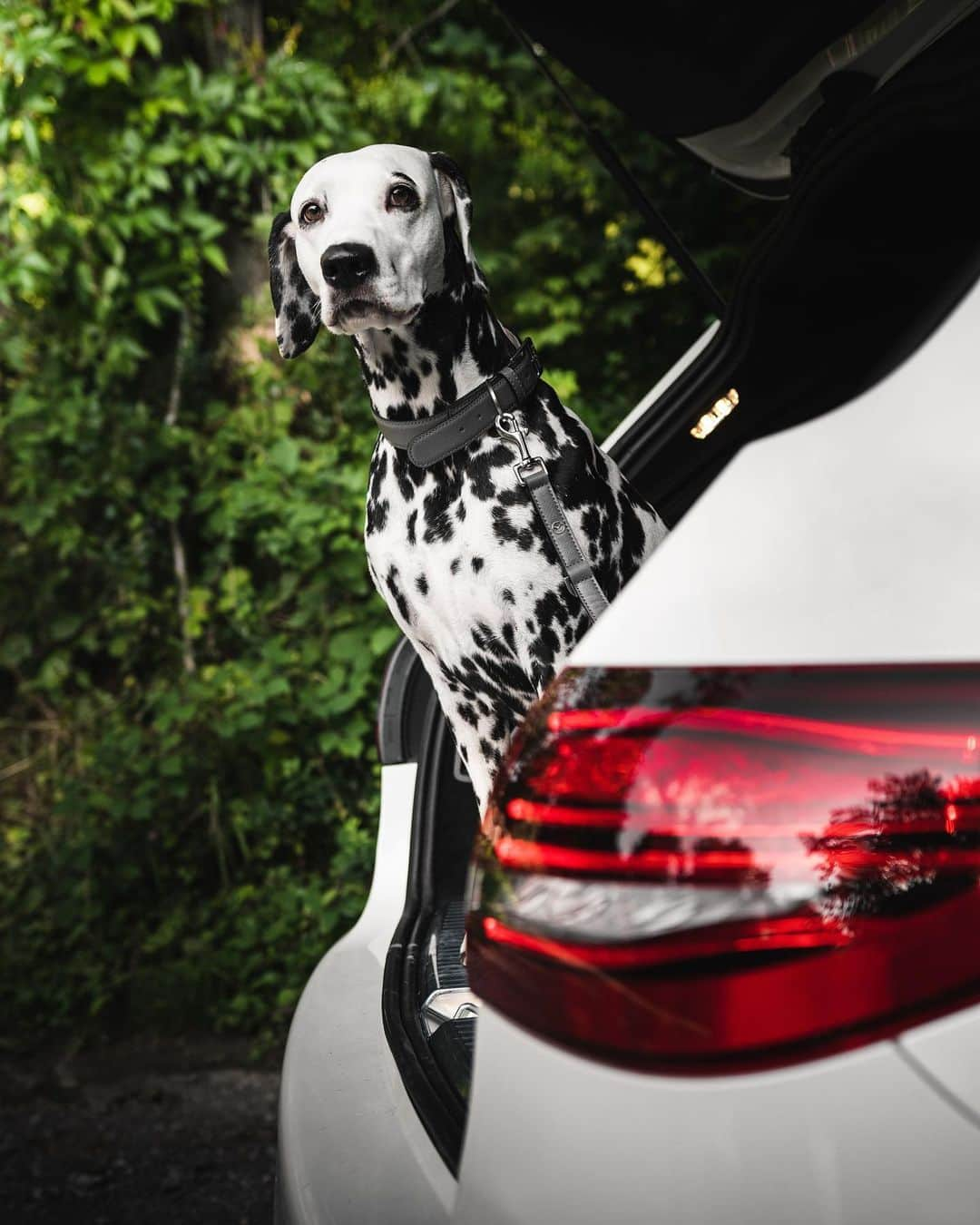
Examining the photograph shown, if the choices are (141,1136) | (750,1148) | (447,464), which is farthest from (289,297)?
(141,1136)

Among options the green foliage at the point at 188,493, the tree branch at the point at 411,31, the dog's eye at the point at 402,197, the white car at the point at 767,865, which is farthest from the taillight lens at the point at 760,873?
the tree branch at the point at 411,31

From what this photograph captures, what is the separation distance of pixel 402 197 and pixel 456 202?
167mm

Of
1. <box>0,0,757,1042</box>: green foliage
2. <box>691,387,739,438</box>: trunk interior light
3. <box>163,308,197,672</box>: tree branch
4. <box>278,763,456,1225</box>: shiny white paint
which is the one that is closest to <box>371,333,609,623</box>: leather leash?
<box>691,387,739,438</box>: trunk interior light

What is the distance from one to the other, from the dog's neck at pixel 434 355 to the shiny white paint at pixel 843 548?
1.40 m

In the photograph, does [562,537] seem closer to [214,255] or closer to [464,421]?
[464,421]

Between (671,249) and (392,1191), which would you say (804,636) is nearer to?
(392,1191)

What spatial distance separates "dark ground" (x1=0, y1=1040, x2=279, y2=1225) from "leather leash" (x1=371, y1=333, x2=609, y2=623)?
68.8 inches

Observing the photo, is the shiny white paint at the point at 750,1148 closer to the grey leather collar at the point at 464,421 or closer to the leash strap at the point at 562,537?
the leash strap at the point at 562,537

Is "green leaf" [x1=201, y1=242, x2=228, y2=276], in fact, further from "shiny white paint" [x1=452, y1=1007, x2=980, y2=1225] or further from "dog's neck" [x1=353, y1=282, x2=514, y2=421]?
"shiny white paint" [x1=452, y1=1007, x2=980, y2=1225]

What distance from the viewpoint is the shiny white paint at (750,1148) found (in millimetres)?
828

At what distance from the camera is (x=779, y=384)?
243 centimetres

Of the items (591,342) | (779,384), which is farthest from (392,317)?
(591,342)

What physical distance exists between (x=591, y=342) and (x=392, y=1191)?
464 centimetres

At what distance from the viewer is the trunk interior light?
261 centimetres
